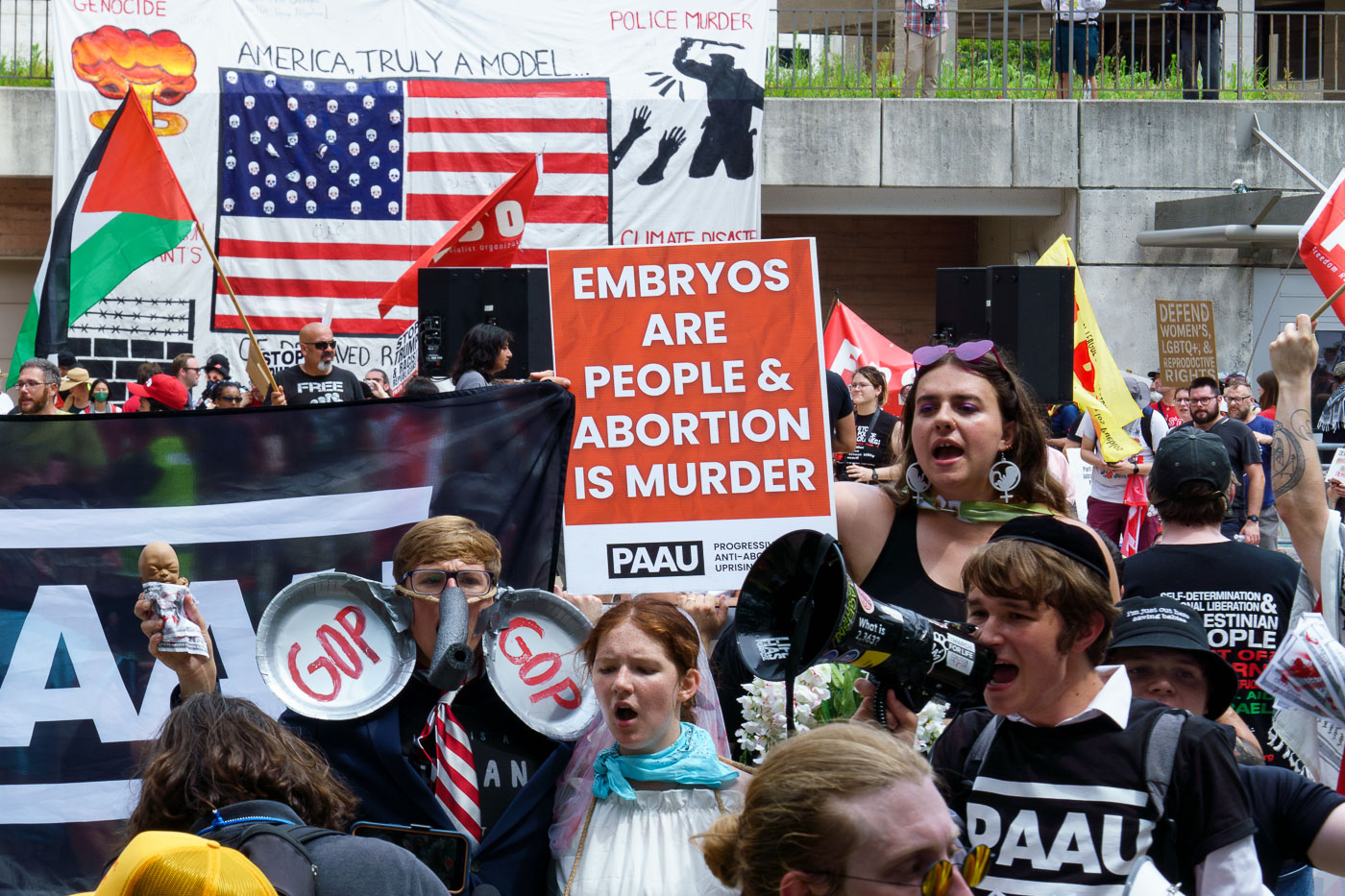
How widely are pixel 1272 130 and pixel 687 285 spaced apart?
13.7m

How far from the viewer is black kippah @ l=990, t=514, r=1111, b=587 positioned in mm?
2410

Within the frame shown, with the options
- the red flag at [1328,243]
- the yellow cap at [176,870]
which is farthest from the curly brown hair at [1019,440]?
the red flag at [1328,243]

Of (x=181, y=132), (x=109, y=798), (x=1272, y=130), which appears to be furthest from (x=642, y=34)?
(x=109, y=798)

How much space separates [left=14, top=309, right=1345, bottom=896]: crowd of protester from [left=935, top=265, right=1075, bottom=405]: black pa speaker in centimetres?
289

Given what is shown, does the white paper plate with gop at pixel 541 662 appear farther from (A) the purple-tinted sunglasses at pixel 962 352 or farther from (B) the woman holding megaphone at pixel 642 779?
(A) the purple-tinted sunglasses at pixel 962 352

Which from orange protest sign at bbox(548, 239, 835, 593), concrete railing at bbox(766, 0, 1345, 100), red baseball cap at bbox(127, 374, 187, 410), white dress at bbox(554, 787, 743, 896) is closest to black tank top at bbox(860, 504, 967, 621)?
white dress at bbox(554, 787, 743, 896)

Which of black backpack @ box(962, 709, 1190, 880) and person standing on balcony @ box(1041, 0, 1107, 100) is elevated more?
person standing on balcony @ box(1041, 0, 1107, 100)

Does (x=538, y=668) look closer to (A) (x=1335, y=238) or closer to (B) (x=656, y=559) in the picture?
(B) (x=656, y=559)

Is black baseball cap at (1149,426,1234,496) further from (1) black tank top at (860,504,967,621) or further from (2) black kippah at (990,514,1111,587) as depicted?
(2) black kippah at (990,514,1111,587)

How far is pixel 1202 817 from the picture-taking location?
220 centimetres

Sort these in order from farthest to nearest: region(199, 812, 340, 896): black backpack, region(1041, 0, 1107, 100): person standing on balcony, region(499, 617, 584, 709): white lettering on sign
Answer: region(1041, 0, 1107, 100): person standing on balcony < region(499, 617, 584, 709): white lettering on sign < region(199, 812, 340, 896): black backpack

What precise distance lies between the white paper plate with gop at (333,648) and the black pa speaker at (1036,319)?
4659mm

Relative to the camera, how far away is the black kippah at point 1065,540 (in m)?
2.41

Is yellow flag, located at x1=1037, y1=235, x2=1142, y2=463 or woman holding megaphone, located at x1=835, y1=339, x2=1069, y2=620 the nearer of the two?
woman holding megaphone, located at x1=835, y1=339, x2=1069, y2=620
